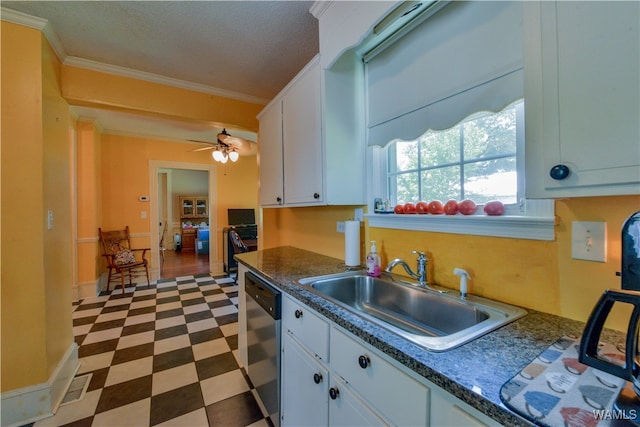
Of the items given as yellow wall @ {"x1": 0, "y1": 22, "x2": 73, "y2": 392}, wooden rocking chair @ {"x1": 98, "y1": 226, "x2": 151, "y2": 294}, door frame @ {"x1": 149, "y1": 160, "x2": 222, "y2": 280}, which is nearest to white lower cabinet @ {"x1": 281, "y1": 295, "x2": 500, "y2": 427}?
yellow wall @ {"x1": 0, "y1": 22, "x2": 73, "y2": 392}

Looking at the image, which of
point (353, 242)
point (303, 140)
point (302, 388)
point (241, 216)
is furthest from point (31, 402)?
point (241, 216)

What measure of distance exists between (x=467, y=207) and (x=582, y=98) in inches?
23.3

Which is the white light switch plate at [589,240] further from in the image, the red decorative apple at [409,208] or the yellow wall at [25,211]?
the yellow wall at [25,211]

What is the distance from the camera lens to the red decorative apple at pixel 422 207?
1.35 metres

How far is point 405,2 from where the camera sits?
110 centimetres

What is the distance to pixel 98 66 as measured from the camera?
211cm

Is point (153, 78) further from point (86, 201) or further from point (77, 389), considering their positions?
point (77, 389)

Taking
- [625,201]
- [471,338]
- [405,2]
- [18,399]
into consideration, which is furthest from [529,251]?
[18,399]

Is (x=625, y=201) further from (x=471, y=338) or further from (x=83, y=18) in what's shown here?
(x=83, y=18)

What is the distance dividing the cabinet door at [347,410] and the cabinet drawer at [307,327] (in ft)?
0.37

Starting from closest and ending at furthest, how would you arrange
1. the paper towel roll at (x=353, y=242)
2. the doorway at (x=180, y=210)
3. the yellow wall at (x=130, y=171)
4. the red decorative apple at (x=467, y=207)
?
the red decorative apple at (x=467, y=207) < the paper towel roll at (x=353, y=242) < the yellow wall at (x=130, y=171) < the doorway at (x=180, y=210)

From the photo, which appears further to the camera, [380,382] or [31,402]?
[31,402]

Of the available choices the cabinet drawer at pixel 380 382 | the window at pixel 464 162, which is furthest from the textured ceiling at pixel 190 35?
the cabinet drawer at pixel 380 382

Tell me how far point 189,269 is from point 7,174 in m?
4.01
